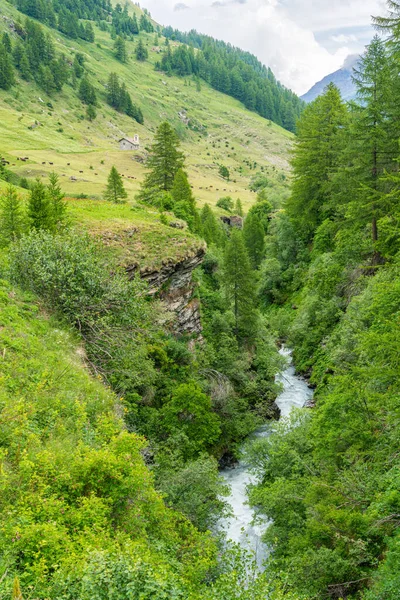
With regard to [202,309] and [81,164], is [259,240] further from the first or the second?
[81,164]

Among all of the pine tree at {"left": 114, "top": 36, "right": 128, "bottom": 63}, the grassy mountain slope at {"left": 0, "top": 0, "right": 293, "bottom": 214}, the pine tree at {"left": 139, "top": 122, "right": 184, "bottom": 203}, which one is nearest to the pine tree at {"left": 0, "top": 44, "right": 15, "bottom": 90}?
the grassy mountain slope at {"left": 0, "top": 0, "right": 293, "bottom": 214}

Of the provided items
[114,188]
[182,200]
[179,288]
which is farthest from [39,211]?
[114,188]

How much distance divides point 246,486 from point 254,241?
44.4 m

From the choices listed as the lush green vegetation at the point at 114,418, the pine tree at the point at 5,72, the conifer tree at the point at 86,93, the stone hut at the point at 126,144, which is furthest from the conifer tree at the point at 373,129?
the conifer tree at the point at 86,93

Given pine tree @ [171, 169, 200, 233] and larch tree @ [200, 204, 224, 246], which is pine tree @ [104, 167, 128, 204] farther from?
larch tree @ [200, 204, 224, 246]

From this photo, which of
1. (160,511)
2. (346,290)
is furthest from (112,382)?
(346,290)

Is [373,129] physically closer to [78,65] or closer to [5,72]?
[5,72]

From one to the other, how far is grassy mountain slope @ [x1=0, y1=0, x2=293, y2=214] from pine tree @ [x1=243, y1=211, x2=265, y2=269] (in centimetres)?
2086

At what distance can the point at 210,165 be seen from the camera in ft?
429

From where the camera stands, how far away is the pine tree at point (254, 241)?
200 feet

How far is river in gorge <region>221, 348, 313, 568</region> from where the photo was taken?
19.5 meters

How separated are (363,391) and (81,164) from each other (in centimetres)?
7880

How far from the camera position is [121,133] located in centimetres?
12631

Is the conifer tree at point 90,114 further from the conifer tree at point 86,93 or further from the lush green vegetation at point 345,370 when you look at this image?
the lush green vegetation at point 345,370
